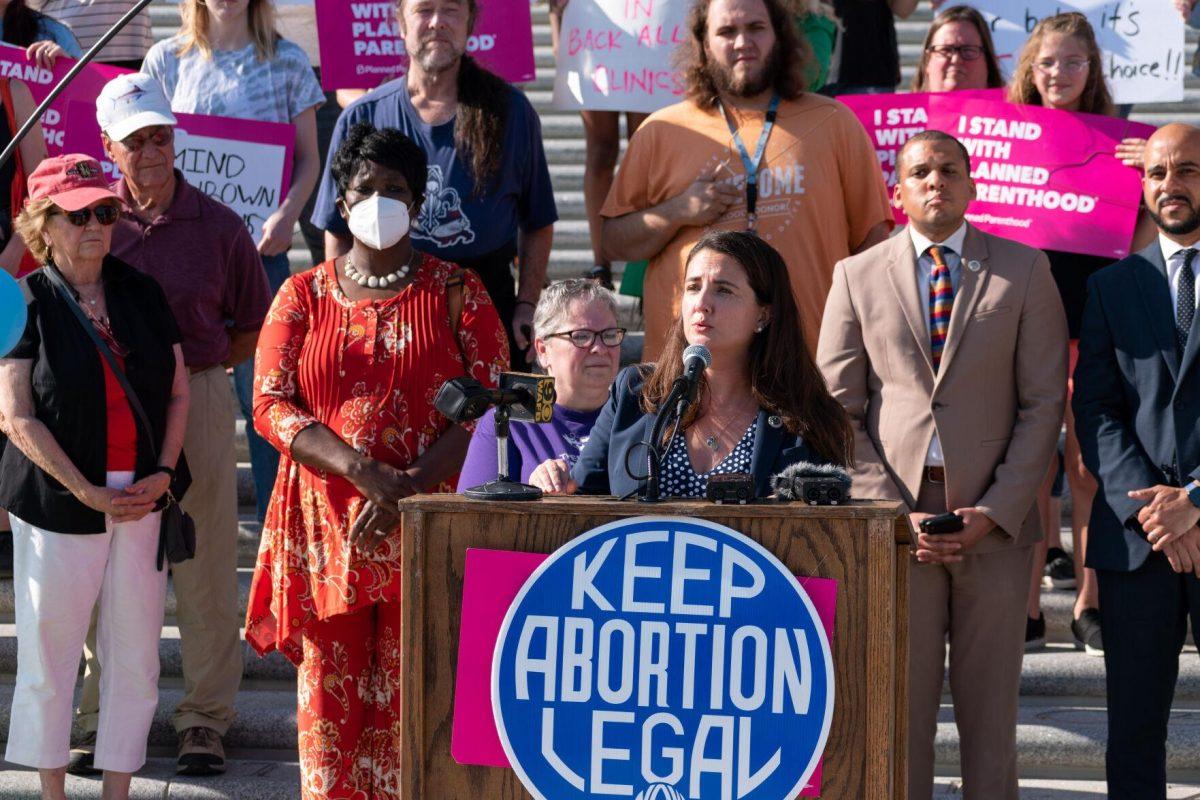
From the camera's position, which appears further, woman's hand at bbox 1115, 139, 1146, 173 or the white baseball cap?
woman's hand at bbox 1115, 139, 1146, 173

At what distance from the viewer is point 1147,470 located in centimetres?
454

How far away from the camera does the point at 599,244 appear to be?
618 cm

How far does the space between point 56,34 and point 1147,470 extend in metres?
4.37

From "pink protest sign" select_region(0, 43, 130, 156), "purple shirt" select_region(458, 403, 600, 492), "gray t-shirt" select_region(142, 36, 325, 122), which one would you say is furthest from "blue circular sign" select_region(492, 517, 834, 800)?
"gray t-shirt" select_region(142, 36, 325, 122)

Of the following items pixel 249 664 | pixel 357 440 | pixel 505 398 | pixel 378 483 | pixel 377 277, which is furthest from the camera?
pixel 249 664

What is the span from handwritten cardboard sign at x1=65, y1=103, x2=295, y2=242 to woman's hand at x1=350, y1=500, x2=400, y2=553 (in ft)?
7.20

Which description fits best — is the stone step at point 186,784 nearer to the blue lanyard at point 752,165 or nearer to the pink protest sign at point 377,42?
the blue lanyard at point 752,165

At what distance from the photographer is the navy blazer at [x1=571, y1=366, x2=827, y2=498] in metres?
3.48

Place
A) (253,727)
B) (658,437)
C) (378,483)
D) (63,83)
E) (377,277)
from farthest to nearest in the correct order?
(253,727) → (377,277) → (378,483) → (63,83) → (658,437)

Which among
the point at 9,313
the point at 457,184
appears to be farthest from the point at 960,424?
the point at 9,313

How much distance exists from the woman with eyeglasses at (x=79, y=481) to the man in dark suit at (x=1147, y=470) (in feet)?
8.89

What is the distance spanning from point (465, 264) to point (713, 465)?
2048mm

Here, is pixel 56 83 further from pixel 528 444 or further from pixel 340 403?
pixel 528 444

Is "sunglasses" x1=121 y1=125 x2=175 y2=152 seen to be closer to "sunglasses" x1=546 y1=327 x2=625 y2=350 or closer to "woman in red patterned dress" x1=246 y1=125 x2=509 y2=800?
"woman in red patterned dress" x1=246 y1=125 x2=509 y2=800
